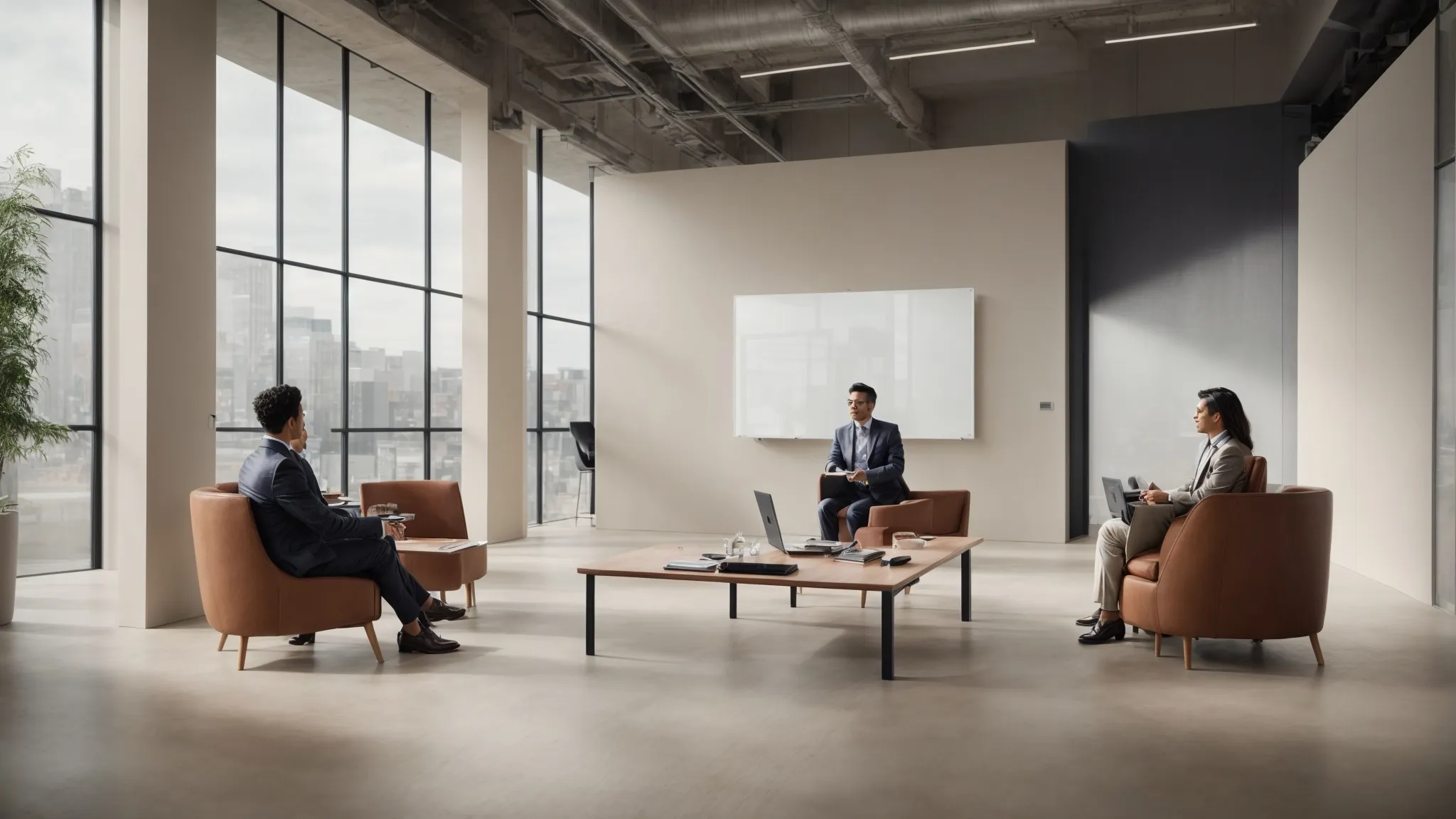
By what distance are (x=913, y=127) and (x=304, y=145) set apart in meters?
6.11

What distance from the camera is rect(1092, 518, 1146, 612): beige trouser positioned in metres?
5.20

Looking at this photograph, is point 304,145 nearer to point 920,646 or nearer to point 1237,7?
point 920,646

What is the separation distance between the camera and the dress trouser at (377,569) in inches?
191

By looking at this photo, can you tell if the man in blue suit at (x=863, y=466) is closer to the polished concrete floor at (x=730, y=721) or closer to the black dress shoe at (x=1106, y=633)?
the polished concrete floor at (x=730, y=721)

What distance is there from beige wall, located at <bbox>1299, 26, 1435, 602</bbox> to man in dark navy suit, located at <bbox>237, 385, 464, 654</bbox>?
5.68 meters

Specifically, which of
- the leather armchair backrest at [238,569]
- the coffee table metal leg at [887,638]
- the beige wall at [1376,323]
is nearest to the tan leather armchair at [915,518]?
the coffee table metal leg at [887,638]

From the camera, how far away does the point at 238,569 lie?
4.75 meters

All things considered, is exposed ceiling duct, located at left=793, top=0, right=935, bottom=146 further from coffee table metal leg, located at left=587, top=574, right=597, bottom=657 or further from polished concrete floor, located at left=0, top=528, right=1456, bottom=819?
coffee table metal leg, located at left=587, top=574, right=597, bottom=657

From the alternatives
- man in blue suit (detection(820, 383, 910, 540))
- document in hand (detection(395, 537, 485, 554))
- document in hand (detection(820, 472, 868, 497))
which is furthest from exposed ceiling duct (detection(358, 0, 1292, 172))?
document in hand (detection(395, 537, 485, 554))

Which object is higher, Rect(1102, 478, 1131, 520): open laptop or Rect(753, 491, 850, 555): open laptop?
Rect(1102, 478, 1131, 520): open laptop

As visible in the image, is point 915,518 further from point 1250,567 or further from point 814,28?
point 814,28

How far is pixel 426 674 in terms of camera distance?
185 inches

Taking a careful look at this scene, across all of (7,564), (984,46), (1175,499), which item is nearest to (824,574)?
(1175,499)

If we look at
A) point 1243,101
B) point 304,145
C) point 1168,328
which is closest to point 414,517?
point 304,145
